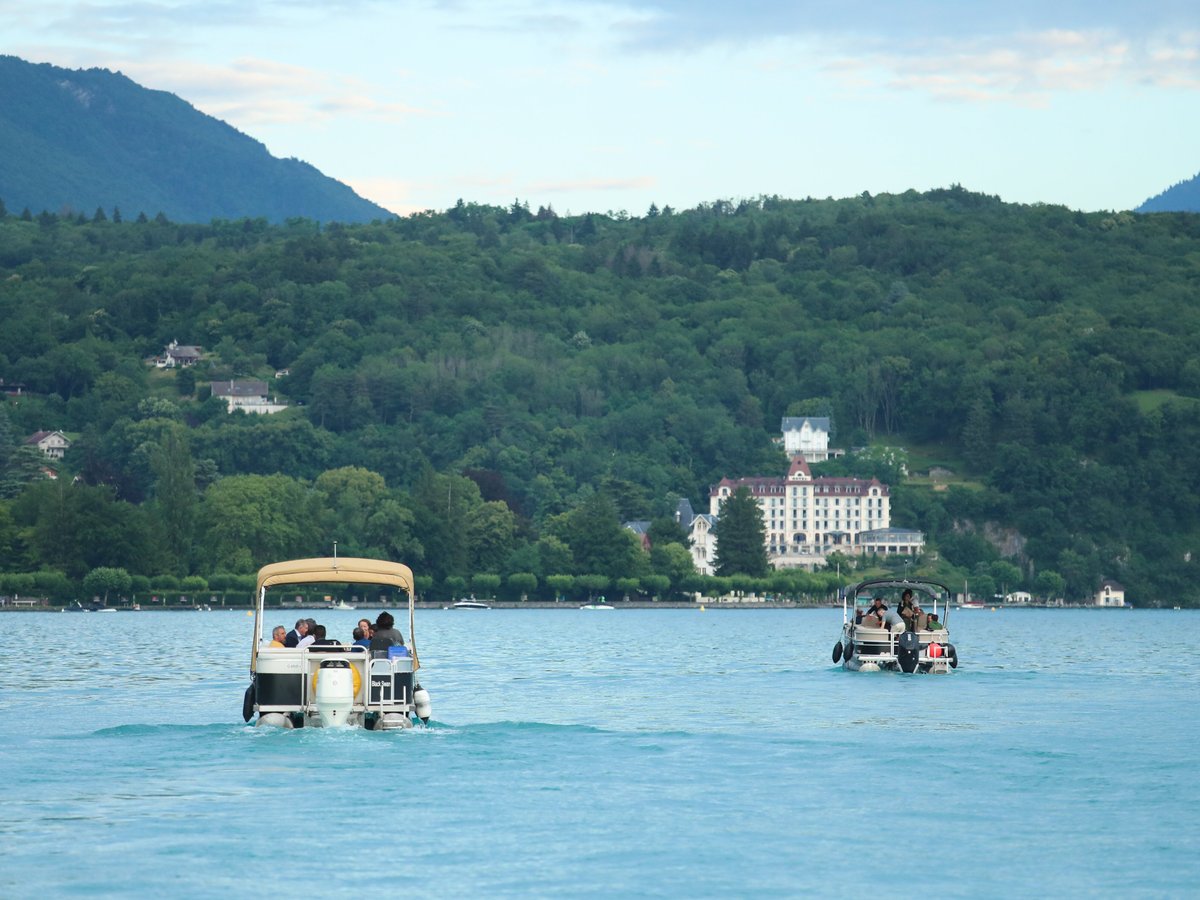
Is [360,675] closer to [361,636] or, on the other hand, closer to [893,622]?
[361,636]

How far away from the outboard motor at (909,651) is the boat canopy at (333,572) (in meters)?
23.1

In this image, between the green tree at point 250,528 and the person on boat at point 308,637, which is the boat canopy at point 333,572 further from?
the green tree at point 250,528

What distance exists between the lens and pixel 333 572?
130 feet

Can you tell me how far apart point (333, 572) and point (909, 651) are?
25327 millimetres

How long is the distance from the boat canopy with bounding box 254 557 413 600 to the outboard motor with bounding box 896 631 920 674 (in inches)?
909

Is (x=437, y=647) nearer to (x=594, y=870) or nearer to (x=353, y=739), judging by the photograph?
(x=353, y=739)

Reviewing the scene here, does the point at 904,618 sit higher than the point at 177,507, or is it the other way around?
the point at 177,507

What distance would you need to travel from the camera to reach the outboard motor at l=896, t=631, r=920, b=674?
197ft

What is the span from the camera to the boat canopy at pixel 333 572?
130ft

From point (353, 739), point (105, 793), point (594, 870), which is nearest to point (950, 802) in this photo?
point (594, 870)

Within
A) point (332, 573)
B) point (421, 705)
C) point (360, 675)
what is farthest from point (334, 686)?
point (332, 573)

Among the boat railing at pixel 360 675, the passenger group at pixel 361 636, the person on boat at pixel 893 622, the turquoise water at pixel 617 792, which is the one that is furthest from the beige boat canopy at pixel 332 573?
the person on boat at pixel 893 622

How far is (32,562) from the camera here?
166 meters

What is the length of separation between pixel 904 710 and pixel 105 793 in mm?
22100
